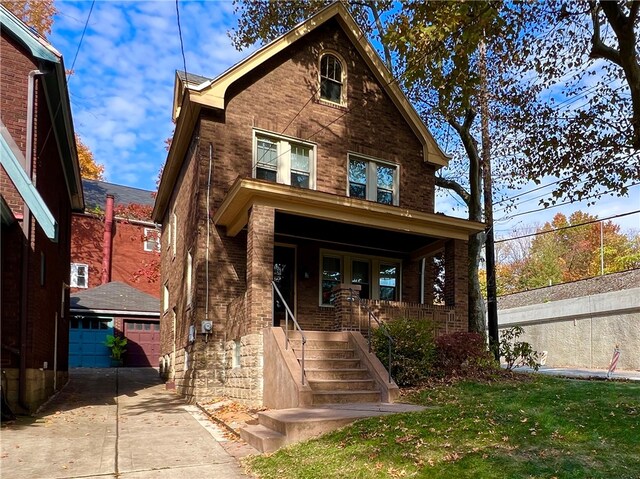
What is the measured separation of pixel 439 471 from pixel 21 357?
8.04 meters

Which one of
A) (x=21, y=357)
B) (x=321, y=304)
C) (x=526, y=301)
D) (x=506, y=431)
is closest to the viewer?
(x=506, y=431)

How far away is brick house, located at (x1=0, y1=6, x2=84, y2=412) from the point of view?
8.99m

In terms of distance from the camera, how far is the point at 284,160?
511 inches

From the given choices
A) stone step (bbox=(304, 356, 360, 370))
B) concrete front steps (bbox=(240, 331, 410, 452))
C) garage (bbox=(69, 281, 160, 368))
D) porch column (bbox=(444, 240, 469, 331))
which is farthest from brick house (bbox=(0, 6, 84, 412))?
garage (bbox=(69, 281, 160, 368))

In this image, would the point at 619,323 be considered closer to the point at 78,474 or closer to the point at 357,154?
the point at 357,154

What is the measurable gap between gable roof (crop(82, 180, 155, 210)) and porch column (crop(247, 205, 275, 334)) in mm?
22545

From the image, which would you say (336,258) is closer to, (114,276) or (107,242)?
(107,242)

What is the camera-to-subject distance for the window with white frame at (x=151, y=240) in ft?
96.9

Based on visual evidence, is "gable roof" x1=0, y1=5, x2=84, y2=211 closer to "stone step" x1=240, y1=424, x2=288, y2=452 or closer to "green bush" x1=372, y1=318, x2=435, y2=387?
"stone step" x1=240, y1=424, x2=288, y2=452

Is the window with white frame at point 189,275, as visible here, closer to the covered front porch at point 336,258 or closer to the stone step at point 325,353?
the covered front porch at point 336,258

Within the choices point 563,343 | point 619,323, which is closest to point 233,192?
point 619,323

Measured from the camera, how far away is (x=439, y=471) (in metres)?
4.66

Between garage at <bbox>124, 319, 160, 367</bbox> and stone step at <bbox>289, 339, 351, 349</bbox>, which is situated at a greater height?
stone step at <bbox>289, 339, 351, 349</bbox>

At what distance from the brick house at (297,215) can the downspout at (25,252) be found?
3.25m
